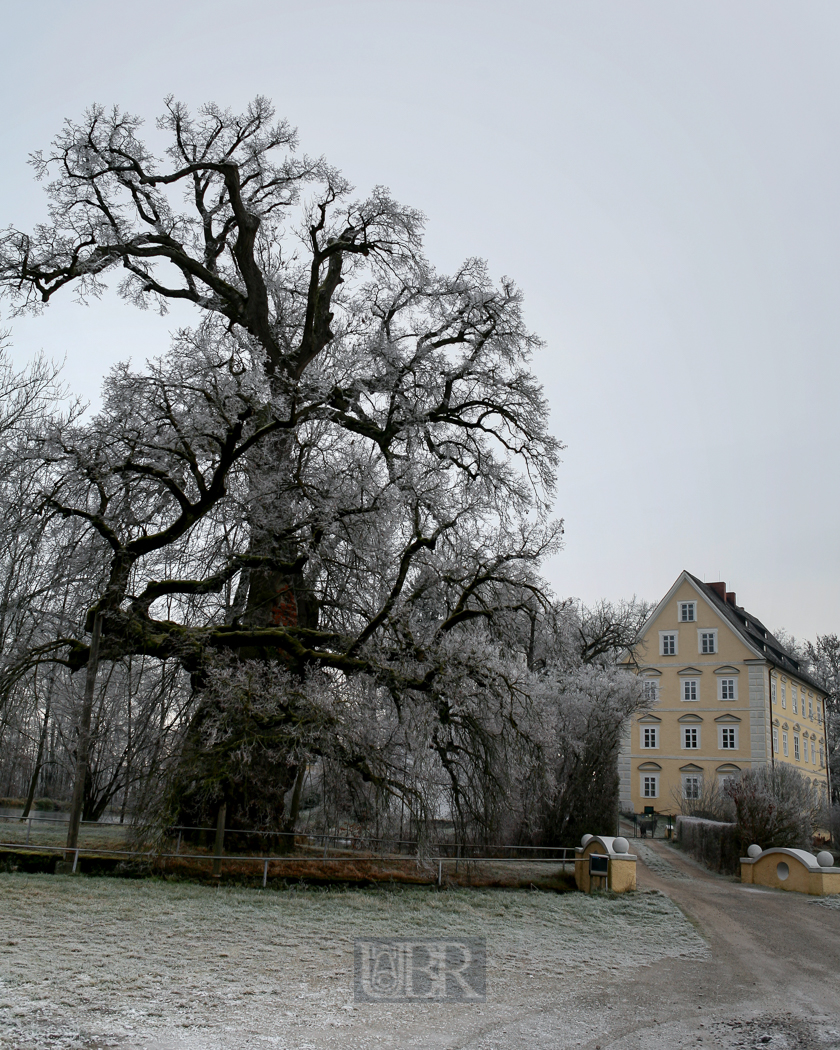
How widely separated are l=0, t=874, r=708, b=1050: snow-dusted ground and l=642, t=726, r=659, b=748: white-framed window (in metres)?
30.6

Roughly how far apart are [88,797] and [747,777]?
714 inches

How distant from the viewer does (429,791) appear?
14500 mm

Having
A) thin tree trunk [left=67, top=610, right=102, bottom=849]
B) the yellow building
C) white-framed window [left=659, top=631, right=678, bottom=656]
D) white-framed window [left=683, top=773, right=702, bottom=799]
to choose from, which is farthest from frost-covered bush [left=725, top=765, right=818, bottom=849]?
white-framed window [left=659, top=631, right=678, bottom=656]

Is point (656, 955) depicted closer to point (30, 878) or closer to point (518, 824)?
point (30, 878)

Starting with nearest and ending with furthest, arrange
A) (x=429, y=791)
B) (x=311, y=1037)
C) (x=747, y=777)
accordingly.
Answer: (x=311, y=1037) < (x=429, y=791) < (x=747, y=777)

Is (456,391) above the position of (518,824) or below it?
above

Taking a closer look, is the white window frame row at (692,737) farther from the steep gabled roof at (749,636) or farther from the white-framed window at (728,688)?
the steep gabled roof at (749,636)

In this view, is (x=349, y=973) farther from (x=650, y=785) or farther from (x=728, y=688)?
(x=650, y=785)

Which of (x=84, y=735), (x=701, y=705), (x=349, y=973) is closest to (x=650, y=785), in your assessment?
(x=701, y=705)

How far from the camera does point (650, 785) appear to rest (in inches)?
1690

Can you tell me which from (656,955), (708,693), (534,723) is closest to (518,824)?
(534,723)

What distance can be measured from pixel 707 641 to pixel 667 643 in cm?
209

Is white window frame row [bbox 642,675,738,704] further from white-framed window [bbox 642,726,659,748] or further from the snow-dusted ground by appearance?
the snow-dusted ground

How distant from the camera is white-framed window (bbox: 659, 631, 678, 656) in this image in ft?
144
